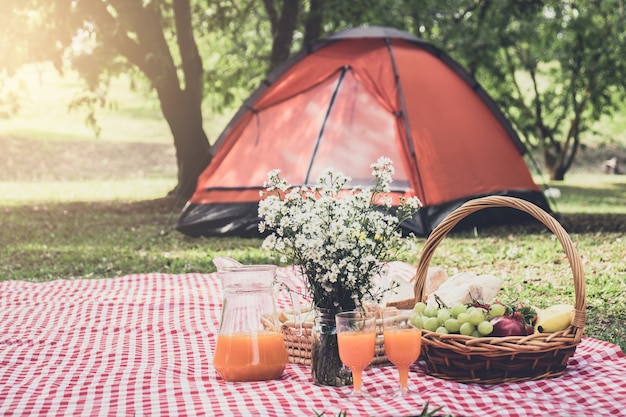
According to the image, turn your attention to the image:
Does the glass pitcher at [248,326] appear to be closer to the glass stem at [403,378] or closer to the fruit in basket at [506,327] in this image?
the glass stem at [403,378]

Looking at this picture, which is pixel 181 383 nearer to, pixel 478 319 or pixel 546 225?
pixel 478 319

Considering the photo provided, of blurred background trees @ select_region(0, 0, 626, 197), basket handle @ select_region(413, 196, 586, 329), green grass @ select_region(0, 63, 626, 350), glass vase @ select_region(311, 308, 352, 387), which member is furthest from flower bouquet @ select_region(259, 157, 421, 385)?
blurred background trees @ select_region(0, 0, 626, 197)

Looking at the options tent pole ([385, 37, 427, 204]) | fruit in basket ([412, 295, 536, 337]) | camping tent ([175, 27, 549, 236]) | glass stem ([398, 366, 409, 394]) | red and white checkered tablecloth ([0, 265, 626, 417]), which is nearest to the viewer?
red and white checkered tablecloth ([0, 265, 626, 417])

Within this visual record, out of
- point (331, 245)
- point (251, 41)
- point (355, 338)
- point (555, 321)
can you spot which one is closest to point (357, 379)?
point (355, 338)

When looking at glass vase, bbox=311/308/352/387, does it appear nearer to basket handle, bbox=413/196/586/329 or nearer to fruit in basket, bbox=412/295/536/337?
fruit in basket, bbox=412/295/536/337

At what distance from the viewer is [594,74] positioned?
17.0 metres

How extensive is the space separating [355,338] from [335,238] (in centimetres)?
35

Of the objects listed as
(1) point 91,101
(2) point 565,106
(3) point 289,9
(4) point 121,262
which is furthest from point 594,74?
(4) point 121,262

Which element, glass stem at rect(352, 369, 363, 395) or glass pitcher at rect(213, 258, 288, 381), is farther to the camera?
glass pitcher at rect(213, 258, 288, 381)

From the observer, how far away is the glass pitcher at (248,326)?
10.1ft

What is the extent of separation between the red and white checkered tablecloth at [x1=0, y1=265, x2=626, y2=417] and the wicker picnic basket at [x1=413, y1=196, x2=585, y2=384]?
1.8 inches

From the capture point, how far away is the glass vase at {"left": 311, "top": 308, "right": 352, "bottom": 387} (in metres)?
2.97

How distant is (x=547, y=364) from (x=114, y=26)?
29.8 feet

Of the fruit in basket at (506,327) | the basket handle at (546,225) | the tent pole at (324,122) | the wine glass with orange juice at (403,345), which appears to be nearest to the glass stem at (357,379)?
Result: the wine glass with orange juice at (403,345)
